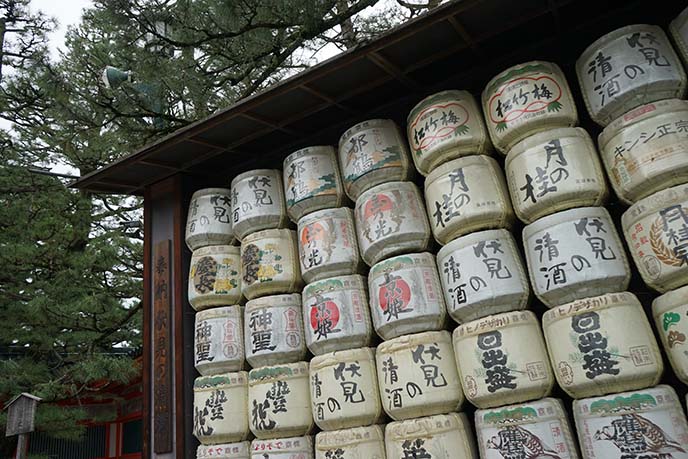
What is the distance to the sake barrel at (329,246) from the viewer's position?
4.92m

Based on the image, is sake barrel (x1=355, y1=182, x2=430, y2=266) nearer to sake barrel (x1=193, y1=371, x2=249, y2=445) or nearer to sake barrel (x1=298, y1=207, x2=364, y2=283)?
sake barrel (x1=298, y1=207, x2=364, y2=283)

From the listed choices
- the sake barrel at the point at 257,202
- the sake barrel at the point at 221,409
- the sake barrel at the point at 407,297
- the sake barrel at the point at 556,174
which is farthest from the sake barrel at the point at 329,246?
the sake barrel at the point at 556,174

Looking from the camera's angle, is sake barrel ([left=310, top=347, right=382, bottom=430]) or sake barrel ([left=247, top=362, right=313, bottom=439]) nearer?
sake barrel ([left=310, top=347, right=382, bottom=430])

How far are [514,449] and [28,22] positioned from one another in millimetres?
10565

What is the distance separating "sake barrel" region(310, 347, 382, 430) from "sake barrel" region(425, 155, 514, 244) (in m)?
1.20

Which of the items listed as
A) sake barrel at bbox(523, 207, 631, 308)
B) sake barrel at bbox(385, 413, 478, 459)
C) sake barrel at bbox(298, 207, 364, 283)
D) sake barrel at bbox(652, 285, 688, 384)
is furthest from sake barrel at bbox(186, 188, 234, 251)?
sake barrel at bbox(652, 285, 688, 384)

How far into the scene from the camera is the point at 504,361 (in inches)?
151

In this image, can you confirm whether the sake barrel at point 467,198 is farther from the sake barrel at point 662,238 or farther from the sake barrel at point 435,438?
the sake barrel at point 435,438

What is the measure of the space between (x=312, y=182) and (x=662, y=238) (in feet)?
9.55

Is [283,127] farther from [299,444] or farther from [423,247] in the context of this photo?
[299,444]

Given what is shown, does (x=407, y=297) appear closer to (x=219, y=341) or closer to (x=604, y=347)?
(x=604, y=347)

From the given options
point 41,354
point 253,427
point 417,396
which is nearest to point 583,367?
point 417,396

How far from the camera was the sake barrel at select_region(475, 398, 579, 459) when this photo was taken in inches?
142

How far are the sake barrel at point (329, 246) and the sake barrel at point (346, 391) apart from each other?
0.73m
